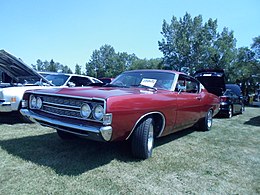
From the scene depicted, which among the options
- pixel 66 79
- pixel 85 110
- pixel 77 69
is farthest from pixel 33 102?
pixel 77 69

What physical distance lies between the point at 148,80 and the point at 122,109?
1.64 meters

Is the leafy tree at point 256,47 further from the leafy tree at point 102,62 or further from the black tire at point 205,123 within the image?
the leafy tree at point 102,62

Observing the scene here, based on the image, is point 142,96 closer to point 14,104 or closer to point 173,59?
point 14,104

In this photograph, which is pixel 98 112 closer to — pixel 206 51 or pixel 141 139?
pixel 141 139

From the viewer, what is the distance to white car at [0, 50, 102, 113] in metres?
5.41

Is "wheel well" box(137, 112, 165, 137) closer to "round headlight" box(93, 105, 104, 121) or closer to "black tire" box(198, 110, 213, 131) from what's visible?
"round headlight" box(93, 105, 104, 121)

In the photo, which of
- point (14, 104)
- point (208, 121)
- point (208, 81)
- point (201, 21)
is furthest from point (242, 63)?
point (14, 104)

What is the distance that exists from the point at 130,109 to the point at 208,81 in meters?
8.28

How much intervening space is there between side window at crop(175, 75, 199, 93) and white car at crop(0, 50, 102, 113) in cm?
380

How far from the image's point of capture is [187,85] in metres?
5.32

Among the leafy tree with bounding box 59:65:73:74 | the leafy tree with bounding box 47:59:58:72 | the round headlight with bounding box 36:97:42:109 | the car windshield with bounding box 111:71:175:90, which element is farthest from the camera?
the leafy tree with bounding box 47:59:58:72

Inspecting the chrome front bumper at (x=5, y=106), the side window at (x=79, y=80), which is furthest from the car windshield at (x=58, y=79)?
the chrome front bumper at (x=5, y=106)

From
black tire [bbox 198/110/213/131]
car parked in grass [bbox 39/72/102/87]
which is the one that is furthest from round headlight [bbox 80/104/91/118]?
car parked in grass [bbox 39/72/102/87]

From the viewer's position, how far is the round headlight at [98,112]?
9.44 feet
